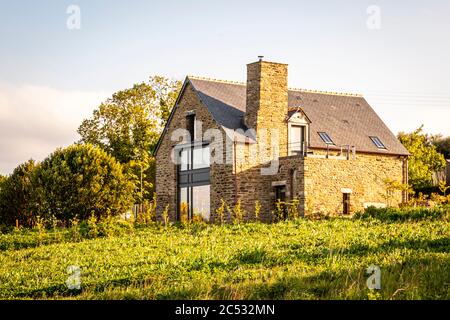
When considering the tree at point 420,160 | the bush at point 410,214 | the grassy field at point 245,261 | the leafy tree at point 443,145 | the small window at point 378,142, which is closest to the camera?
the grassy field at point 245,261

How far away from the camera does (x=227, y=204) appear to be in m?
32.8

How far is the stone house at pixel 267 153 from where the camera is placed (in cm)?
3250

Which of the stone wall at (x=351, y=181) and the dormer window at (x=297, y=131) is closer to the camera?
the stone wall at (x=351, y=181)

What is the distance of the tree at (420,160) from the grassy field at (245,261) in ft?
61.8

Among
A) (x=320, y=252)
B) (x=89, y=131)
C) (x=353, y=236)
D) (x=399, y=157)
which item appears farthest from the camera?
(x=89, y=131)

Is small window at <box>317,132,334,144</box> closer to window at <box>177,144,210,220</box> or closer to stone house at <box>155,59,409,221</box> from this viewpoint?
stone house at <box>155,59,409,221</box>

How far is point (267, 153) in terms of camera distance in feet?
110

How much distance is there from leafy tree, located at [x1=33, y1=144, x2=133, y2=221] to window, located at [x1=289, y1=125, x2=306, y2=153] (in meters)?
8.13

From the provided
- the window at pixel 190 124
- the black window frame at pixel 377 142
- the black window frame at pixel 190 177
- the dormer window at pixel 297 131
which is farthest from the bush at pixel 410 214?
the window at pixel 190 124

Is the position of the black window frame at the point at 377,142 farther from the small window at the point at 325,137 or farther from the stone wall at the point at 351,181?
the small window at the point at 325,137

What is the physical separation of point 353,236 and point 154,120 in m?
28.4

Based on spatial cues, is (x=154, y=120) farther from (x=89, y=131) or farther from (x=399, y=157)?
(x=399, y=157)

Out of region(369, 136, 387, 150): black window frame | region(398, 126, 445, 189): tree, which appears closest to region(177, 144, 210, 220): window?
region(369, 136, 387, 150): black window frame

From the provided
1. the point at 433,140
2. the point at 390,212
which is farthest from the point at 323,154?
the point at 433,140
